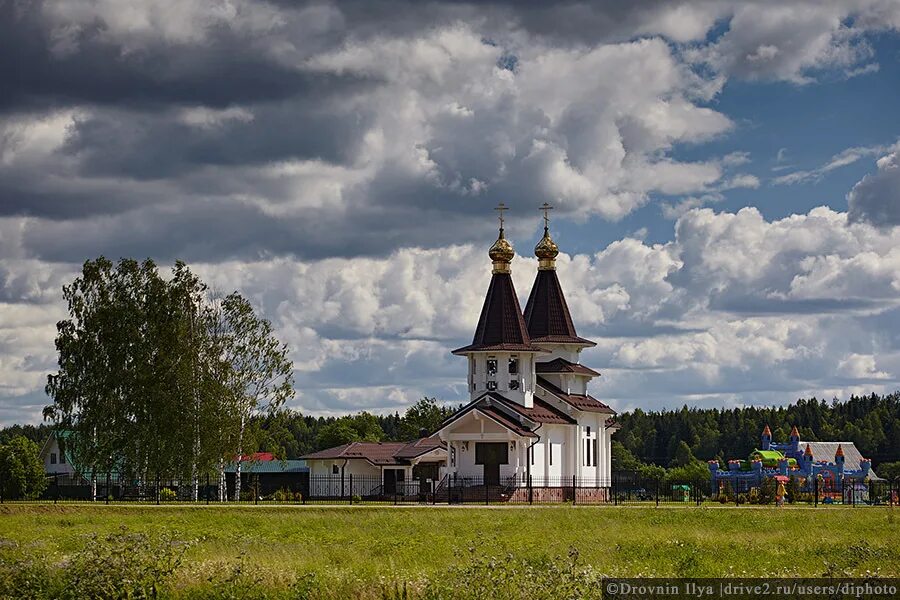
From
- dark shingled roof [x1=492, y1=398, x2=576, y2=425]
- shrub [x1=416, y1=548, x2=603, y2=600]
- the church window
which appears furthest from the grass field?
the church window

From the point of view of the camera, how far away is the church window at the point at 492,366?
60812 millimetres

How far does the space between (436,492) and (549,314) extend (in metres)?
14.0

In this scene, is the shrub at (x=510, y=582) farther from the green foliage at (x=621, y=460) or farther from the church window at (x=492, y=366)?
the green foliage at (x=621, y=460)

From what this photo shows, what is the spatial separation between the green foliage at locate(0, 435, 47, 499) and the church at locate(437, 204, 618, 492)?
23.7m

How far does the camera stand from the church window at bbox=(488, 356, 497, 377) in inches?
2394

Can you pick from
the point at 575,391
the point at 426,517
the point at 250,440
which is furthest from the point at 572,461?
the point at 426,517

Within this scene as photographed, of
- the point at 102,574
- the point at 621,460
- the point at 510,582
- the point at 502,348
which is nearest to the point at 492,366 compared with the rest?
the point at 502,348

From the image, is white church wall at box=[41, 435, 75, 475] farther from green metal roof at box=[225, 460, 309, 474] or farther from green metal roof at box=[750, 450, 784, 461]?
green metal roof at box=[750, 450, 784, 461]

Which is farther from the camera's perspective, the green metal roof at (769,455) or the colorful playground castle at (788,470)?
the green metal roof at (769,455)

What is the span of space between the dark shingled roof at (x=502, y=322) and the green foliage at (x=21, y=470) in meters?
24.4

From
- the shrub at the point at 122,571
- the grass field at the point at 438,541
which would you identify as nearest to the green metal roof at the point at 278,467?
the grass field at the point at 438,541

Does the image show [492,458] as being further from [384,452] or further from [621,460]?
[621,460]

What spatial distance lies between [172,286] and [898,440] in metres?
91.6

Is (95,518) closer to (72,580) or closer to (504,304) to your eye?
(72,580)
